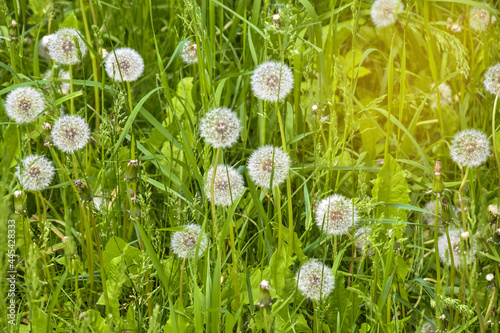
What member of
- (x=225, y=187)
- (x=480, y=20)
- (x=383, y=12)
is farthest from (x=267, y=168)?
(x=480, y=20)

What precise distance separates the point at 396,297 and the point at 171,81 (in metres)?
1.27

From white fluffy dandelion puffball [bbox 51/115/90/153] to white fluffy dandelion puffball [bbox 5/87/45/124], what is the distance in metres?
0.18

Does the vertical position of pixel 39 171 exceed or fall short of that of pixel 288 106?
it falls short

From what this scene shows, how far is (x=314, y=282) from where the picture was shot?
1.26 meters

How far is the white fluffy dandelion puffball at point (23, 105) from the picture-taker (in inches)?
60.6

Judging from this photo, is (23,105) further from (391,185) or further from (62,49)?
(391,185)

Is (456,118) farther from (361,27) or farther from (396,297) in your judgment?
(396,297)

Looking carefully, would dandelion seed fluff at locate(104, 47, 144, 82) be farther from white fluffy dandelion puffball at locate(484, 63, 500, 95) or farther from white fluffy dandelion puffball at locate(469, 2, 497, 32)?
white fluffy dandelion puffball at locate(469, 2, 497, 32)

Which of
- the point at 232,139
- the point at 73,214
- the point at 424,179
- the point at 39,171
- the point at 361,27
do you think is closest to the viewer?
the point at 232,139

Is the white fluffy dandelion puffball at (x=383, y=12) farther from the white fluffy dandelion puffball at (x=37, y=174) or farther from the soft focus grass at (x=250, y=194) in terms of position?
the white fluffy dandelion puffball at (x=37, y=174)

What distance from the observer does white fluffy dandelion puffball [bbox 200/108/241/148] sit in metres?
1.29

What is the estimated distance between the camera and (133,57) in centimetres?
167

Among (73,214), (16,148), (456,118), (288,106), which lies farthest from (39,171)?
(456,118)

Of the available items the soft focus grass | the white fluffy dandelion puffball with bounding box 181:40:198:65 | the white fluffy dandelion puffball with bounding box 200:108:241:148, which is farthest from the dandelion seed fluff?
the white fluffy dandelion puffball with bounding box 200:108:241:148
